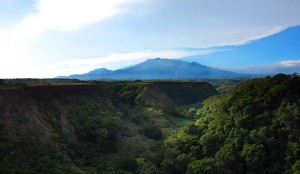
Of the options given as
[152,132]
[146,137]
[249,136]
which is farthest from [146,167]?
[152,132]

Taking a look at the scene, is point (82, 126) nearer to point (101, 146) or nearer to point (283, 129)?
point (101, 146)

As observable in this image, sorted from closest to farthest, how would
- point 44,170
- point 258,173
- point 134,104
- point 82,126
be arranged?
point 44,170, point 258,173, point 82,126, point 134,104

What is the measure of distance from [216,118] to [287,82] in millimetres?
12848

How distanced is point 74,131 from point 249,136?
29.2 m

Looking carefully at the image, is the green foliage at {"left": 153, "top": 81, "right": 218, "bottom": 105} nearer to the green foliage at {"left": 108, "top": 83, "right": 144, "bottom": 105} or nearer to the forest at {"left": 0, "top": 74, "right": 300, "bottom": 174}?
the green foliage at {"left": 108, "top": 83, "right": 144, "bottom": 105}

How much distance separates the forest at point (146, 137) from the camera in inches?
1843

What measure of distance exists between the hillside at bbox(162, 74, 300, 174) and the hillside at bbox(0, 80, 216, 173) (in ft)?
17.6

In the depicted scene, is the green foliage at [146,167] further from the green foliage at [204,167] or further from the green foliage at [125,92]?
the green foliage at [125,92]

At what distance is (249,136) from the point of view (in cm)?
5069

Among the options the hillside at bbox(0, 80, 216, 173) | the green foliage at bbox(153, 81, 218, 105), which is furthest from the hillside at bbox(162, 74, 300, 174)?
the green foliage at bbox(153, 81, 218, 105)

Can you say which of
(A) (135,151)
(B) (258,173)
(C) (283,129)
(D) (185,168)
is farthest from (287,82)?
(A) (135,151)

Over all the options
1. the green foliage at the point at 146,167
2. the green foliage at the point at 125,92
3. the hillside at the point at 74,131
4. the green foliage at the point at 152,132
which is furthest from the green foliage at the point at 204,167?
the green foliage at the point at 125,92

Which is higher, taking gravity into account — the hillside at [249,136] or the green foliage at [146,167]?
the hillside at [249,136]

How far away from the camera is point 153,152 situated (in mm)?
59344
